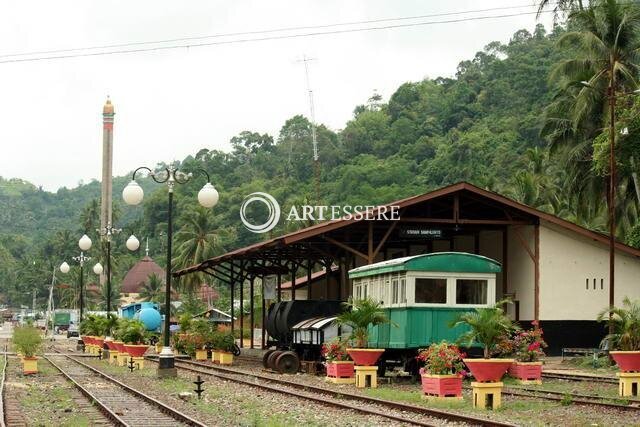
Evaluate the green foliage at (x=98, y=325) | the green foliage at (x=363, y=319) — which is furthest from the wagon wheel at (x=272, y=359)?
the green foliage at (x=98, y=325)

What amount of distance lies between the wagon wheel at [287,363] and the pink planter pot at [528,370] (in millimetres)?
8206

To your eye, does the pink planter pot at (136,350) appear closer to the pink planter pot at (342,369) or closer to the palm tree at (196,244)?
the pink planter pot at (342,369)

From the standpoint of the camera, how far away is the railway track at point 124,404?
16.3 metres

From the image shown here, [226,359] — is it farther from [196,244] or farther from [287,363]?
[196,244]

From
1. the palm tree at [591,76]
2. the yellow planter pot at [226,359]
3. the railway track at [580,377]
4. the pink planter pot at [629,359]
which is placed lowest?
the yellow planter pot at [226,359]

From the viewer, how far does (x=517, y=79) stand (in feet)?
378

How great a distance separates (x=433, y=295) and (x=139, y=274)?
116144mm

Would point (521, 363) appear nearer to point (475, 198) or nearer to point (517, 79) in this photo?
point (475, 198)

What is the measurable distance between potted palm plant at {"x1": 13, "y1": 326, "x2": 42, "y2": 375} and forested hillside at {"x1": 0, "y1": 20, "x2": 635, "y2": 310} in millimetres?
37597

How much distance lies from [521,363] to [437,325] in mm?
2014

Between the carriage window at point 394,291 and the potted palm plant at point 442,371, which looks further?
the carriage window at point 394,291

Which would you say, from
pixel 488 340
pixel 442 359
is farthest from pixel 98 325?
pixel 488 340

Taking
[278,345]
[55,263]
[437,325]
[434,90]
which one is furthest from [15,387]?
[55,263]

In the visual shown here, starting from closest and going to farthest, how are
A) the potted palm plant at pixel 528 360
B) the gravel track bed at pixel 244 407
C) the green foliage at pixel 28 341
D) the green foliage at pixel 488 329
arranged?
1. the gravel track bed at pixel 244 407
2. the green foliage at pixel 488 329
3. the potted palm plant at pixel 528 360
4. the green foliage at pixel 28 341
